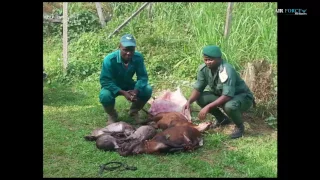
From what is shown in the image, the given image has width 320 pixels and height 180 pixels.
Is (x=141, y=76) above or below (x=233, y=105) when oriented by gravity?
above

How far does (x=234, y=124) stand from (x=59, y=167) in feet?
8.87

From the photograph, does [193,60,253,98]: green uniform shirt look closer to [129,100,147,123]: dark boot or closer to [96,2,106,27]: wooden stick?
[129,100,147,123]: dark boot

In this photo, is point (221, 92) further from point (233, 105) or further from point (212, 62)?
point (212, 62)

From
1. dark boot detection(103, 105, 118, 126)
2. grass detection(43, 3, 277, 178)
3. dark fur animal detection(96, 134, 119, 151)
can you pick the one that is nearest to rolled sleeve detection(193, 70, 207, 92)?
grass detection(43, 3, 277, 178)

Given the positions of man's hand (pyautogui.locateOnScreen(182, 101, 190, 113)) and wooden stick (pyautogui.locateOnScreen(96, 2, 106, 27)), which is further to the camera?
wooden stick (pyautogui.locateOnScreen(96, 2, 106, 27))

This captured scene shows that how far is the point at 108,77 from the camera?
621 centimetres

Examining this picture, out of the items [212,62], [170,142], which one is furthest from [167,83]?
[170,142]

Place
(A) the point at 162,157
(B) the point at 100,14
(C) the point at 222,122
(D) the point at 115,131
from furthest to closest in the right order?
1. (B) the point at 100,14
2. (C) the point at 222,122
3. (D) the point at 115,131
4. (A) the point at 162,157

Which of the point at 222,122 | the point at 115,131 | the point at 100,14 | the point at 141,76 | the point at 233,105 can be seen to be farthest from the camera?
the point at 100,14

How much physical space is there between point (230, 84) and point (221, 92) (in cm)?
36

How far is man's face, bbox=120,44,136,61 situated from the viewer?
5.96 meters

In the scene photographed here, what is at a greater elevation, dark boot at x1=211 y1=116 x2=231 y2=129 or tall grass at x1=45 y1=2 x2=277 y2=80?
tall grass at x1=45 y1=2 x2=277 y2=80

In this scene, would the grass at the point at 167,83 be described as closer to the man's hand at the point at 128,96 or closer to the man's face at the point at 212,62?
the man's hand at the point at 128,96

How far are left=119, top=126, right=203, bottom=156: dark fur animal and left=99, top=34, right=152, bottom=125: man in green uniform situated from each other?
3.58ft
